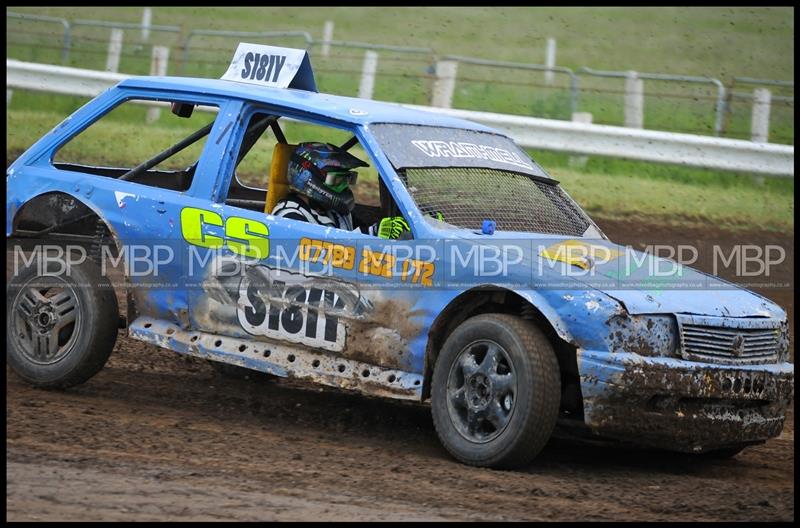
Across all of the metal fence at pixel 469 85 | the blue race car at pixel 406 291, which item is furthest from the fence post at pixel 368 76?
the blue race car at pixel 406 291

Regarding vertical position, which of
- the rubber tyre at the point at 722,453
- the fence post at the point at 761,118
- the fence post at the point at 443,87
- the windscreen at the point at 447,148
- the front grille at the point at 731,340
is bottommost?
the rubber tyre at the point at 722,453

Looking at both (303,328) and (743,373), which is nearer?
(743,373)

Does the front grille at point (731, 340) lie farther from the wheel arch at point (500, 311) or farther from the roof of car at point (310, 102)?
the roof of car at point (310, 102)

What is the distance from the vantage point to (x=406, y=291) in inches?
223

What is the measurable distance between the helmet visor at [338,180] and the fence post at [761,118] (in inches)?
311

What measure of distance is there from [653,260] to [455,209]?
101 centimetres

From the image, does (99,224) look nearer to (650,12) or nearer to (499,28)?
(499,28)

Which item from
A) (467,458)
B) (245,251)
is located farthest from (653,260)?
(245,251)

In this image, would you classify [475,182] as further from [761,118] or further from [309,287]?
[761,118]

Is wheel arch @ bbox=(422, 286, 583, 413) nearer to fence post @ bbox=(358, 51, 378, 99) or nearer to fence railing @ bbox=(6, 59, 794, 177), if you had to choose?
fence railing @ bbox=(6, 59, 794, 177)

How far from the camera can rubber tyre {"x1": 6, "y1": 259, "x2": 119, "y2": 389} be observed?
6320 millimetres

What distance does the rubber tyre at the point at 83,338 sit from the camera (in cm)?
632

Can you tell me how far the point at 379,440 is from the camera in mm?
5992

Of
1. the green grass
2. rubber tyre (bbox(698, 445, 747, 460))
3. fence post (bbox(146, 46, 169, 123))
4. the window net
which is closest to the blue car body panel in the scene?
the window net
